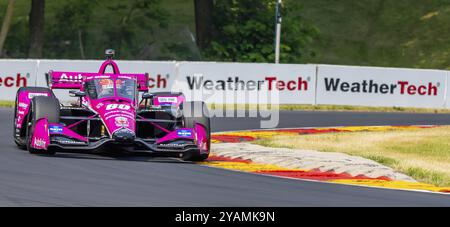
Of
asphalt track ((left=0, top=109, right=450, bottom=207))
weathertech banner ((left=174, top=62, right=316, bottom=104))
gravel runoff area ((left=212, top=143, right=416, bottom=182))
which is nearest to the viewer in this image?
asphalt track ((left=0, top=109, right=450, bottom=207))

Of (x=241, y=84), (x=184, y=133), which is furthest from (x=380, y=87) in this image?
(x=184, y=133)

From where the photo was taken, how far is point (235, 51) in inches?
1679

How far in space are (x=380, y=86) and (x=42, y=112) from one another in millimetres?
16756

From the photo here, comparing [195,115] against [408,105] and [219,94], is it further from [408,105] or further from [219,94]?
[408,105]

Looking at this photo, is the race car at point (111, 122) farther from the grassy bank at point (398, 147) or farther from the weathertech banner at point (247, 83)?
the weathertech banner at point (247, 83)

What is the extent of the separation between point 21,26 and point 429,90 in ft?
88.0

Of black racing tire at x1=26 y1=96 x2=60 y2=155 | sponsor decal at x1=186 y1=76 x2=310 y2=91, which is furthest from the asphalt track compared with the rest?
sponsor decal at x1=186 y1=76 x2=310 y2=91

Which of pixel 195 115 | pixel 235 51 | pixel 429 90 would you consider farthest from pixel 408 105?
pixel 195 115

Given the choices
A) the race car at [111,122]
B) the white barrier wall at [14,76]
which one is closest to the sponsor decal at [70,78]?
the race car at [111,122]

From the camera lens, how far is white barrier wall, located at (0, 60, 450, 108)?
30.9m

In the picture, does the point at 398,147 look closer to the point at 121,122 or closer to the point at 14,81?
the point at 121,122

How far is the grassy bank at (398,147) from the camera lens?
57.8 feet

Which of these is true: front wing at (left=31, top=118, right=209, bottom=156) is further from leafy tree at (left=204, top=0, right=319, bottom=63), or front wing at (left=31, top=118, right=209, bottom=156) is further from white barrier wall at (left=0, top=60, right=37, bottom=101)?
leafy tree at (left=204, top=0, right=319, bottom=63)

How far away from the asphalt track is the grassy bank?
2.32 m
